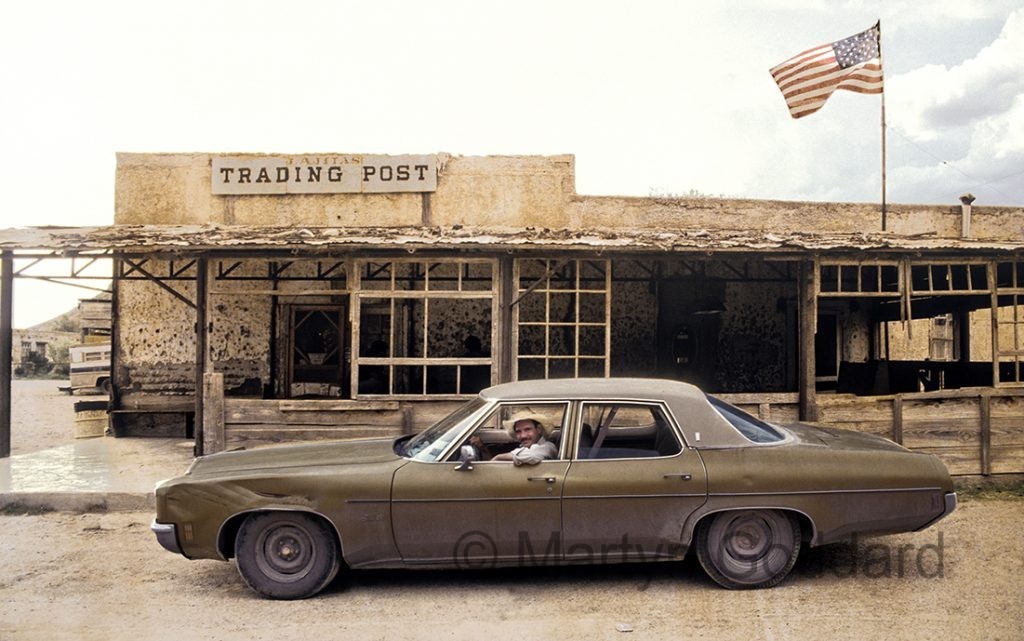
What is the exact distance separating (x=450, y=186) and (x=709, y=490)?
9.37 metres

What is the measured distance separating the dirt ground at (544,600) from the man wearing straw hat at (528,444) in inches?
33.9

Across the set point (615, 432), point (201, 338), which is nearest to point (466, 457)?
point (615, 432)

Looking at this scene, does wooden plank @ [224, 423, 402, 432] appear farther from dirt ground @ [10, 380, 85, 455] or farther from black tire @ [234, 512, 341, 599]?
dirt ground @ [10, 380, 85, 455]

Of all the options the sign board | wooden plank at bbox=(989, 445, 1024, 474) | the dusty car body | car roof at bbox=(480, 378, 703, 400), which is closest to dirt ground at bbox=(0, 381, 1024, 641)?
the dusty car body

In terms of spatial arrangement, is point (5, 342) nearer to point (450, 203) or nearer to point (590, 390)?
point (450, 203)

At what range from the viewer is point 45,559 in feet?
18.8

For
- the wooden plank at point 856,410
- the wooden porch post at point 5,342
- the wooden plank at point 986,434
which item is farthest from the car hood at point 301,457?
the wooden plank at point 986,434

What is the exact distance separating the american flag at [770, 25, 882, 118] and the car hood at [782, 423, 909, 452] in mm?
7136

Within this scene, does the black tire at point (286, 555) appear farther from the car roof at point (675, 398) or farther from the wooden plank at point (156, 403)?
the wooden plank at point (156, 403)

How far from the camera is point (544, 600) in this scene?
15.2 ft

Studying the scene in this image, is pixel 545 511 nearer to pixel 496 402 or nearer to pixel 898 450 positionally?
pixel 496 402

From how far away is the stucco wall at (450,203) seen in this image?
12.8 meters

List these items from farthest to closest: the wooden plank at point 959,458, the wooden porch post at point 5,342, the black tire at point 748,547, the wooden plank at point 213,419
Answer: the wooden porch post at point 5,342 < the wooden plank at point 213,419 < the wooden plank at point 959,458 < the black tire at point 748,547

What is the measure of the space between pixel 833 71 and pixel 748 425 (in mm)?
8169
